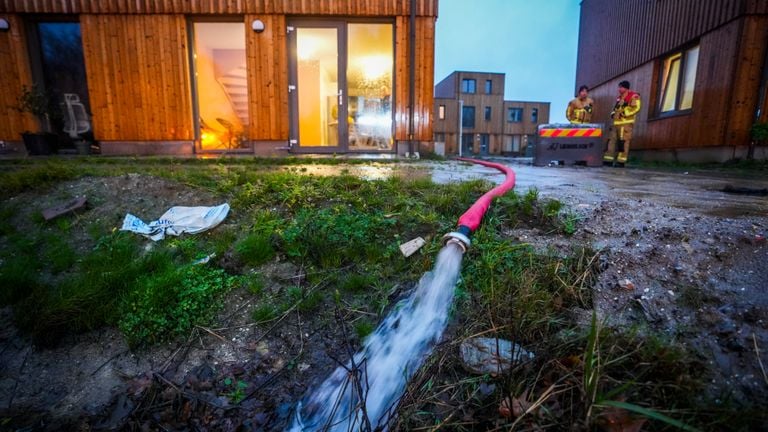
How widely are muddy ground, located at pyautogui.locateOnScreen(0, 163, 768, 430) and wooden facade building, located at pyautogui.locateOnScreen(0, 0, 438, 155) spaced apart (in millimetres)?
7454

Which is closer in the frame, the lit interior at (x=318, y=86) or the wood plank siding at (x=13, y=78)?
Answer: the wood plank siding at (x=13, y=78)

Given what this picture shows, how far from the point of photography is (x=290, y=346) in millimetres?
2105

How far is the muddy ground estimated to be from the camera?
1.68m

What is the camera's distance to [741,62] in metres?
8.84

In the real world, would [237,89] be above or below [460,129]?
below

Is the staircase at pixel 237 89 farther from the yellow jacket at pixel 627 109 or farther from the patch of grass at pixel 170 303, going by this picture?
the yellow jacket at pixel 627 109

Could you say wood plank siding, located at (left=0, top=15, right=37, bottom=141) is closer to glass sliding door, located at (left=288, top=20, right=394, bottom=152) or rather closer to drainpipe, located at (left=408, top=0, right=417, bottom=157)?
glass sliding door, located at (left=288, top=20, right=394, bottom=152)

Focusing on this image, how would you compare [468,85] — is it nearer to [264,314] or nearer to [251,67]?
[251,67]

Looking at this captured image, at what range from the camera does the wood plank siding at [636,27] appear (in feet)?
31.2

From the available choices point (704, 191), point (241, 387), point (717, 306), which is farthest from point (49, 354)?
point (704, 191)

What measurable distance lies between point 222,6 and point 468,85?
33910mm

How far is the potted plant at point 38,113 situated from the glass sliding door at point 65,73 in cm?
30

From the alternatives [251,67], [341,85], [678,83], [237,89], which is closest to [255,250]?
[341,85]

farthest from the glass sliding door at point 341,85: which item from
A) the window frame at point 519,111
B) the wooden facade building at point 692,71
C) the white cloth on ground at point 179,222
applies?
the window frame at point 519,111
